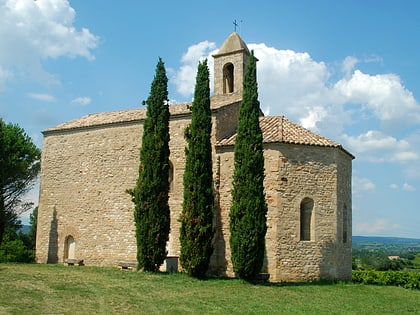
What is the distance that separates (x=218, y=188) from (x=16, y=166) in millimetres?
15770

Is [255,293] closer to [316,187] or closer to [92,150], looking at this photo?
[316,187]

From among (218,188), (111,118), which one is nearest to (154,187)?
(218,188)

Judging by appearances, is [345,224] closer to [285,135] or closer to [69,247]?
[285,135]

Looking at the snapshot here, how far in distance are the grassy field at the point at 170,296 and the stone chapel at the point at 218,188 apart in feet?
6.50

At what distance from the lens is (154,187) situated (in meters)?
19.5

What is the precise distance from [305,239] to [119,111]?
12.1 meters

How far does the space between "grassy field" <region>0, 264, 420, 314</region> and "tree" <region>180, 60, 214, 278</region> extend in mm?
875

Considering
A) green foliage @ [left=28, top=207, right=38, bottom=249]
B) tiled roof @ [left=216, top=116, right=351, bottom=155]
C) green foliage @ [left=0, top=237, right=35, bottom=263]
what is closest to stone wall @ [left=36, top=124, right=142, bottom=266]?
green foliage @ [left=0, top=237, right=35, bottom=263]

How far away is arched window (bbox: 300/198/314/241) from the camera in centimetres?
1986

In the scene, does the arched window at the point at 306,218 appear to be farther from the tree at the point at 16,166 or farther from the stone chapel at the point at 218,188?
the tree at the point at 16,166

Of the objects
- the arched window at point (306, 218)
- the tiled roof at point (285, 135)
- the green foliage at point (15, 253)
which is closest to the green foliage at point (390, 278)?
the arched window at point (306, 218)

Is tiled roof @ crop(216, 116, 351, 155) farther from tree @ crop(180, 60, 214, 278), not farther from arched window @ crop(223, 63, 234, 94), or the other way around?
arched window @ crop(223, 63, 234, 94)

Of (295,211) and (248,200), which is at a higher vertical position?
(248,200)

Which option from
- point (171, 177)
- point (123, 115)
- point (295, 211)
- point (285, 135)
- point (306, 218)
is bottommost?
point (306, 218)
